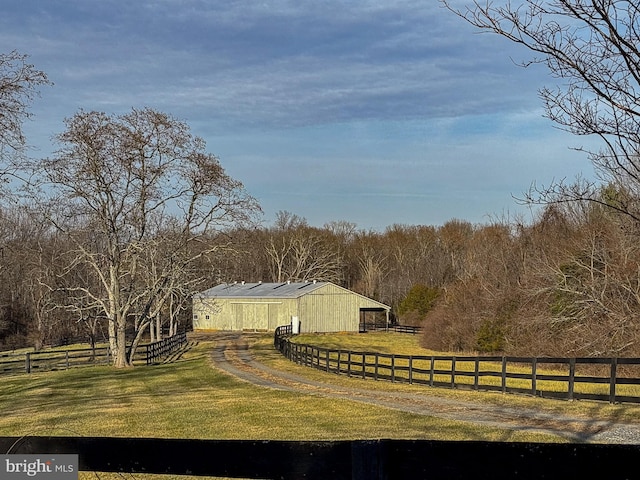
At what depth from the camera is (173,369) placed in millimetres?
32125

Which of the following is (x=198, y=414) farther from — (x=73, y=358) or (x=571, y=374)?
(x=73, y=358)

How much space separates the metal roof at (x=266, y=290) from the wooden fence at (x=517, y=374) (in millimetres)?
25930

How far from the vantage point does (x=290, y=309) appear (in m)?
66.1

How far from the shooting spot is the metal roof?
67.7m

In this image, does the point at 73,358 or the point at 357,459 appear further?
the point at 73,358

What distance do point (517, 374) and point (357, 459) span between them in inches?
693

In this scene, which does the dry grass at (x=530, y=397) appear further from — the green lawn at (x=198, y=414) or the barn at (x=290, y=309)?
the barn at (x=290, y=309)

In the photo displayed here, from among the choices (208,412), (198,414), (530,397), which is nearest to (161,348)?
(208,412)

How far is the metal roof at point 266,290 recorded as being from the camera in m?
67.7

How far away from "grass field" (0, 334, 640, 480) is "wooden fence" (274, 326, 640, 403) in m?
0.65

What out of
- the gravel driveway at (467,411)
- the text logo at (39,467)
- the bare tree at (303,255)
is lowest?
the gravel driveway at (467,411)

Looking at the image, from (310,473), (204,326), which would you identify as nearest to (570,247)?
(310,473)

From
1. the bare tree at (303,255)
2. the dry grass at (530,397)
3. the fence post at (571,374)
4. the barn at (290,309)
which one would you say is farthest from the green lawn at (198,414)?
the bare tree at (303,255)

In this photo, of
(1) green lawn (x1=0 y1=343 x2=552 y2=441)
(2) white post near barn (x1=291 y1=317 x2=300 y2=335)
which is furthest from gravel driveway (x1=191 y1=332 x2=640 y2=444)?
(2) white post near barn (x1=291 y1=317 x2=300 y2=335)
